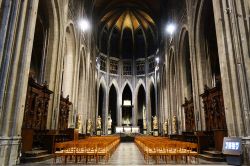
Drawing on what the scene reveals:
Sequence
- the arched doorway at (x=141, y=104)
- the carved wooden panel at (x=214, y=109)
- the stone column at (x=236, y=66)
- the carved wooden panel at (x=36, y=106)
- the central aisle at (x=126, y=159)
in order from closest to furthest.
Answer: the central aisle at (x=126, y=159)
the stone column at (x=236, y=66)
the carved wooden panel at (x=36, y=106)
the carved wooden panel at (x=214, y=109)
the arched doorway at (x=141, y=104)

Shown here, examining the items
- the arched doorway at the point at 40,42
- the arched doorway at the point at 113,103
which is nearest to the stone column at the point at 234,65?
the arched doorway at the point at 40,42

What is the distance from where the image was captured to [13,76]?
749 centimetres

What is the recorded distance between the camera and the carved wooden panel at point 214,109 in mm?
11441

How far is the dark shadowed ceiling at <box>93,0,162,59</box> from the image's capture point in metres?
33.8

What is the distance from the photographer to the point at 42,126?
12445mm

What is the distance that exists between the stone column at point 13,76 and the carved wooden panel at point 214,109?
32.1 feet

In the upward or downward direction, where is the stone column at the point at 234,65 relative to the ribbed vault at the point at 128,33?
downward

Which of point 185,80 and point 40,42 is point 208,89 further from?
point 40,42

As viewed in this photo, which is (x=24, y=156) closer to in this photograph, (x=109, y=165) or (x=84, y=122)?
(x=109, y=165)

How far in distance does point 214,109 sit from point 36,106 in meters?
10.2

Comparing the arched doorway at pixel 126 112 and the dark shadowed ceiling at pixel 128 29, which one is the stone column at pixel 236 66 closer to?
the dark shadowed ceiling at pixel 128 29

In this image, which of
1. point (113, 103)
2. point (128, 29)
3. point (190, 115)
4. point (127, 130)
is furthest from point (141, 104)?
point (190, 115)

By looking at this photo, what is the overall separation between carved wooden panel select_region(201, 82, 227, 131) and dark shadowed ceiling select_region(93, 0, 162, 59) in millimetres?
22197

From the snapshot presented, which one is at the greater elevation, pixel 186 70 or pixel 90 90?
pixel 186 70
